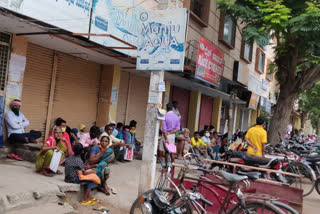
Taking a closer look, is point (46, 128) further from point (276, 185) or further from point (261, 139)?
point (276, 185)

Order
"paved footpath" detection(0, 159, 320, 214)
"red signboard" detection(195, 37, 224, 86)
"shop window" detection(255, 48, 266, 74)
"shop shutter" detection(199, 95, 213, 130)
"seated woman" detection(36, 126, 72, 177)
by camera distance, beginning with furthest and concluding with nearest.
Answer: "shop window" detection(255, 48, 266, 74), "shop shutter" detection(199, 95, 213, 130), "red signboard" detection(195, 37, 224, 86), "seated woman" detection(36, 126, 72, 177), "paved footpath" detection(0, 159, 320, 214)

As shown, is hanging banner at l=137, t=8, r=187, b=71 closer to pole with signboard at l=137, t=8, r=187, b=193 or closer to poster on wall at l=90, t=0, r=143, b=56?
pole with signboard at l=137, t=8, r=187, b=193

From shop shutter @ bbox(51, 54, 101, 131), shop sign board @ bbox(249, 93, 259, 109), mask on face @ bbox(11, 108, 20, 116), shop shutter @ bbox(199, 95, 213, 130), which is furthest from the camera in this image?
shop sign board @ bbox(249, 93, 259, 109)

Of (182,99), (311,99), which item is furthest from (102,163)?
(311,99)

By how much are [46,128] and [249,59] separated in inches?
541

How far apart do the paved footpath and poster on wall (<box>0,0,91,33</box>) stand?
2.89m

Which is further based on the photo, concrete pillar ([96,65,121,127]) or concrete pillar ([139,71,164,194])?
concrete pillar ([96,65,121,127])

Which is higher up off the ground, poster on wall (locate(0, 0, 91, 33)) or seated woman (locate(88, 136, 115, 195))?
poster on wall (locate(0, 0, 91, 33))

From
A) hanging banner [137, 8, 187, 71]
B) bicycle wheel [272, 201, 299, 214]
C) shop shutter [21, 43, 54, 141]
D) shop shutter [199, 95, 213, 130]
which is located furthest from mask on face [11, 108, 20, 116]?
shop shutter [199, 95, 213, 130]

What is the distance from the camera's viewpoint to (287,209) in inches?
137

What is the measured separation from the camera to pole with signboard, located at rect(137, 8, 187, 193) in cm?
488

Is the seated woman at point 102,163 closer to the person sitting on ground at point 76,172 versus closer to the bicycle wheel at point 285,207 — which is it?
the person sitting on ground at point 76,172

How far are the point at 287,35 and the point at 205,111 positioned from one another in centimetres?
714

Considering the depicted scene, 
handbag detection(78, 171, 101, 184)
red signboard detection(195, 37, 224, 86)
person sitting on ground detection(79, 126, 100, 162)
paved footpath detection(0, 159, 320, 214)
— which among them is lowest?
paved footpath detection(0, 159, 320, 214)
